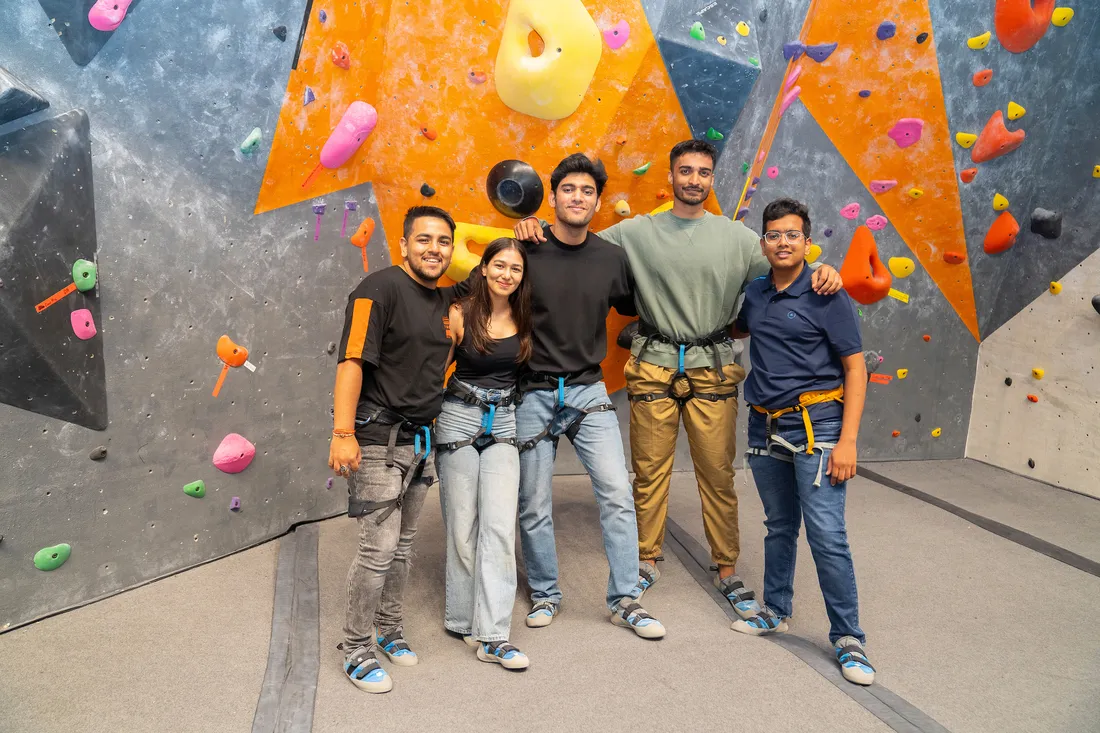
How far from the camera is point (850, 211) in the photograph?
4.39 meters

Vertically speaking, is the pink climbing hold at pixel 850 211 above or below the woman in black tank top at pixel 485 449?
above

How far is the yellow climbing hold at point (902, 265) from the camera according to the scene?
4.57 meters

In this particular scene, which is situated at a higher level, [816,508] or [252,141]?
[252,141]

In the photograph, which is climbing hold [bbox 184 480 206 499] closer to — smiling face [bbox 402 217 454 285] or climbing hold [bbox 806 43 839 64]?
smiling face [bbox 402 217 454 285]

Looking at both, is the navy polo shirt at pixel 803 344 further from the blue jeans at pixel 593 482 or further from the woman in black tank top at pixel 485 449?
the woman in black tank top at pixel 485 449

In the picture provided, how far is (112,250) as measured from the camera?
8.82 feet

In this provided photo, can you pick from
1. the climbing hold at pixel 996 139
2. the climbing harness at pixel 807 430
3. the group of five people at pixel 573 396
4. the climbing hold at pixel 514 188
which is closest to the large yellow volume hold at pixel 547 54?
the climbing hold at pixel 514 188

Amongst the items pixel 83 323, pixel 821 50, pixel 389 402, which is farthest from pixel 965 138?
pixel 83 323

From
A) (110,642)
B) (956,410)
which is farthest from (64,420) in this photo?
(956,410)

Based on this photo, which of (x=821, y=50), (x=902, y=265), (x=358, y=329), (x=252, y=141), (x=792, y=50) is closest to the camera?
(x=358, y=329)

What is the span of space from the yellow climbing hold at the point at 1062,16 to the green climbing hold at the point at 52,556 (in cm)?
459

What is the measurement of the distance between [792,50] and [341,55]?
1.81 m

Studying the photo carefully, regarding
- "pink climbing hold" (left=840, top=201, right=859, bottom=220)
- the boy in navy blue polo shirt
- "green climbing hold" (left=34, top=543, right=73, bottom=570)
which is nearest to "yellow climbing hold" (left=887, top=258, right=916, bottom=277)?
"pink climbing hold" (left=840, top=201, right=859, bottom=220)

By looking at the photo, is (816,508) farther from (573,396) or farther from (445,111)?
(445,111)
